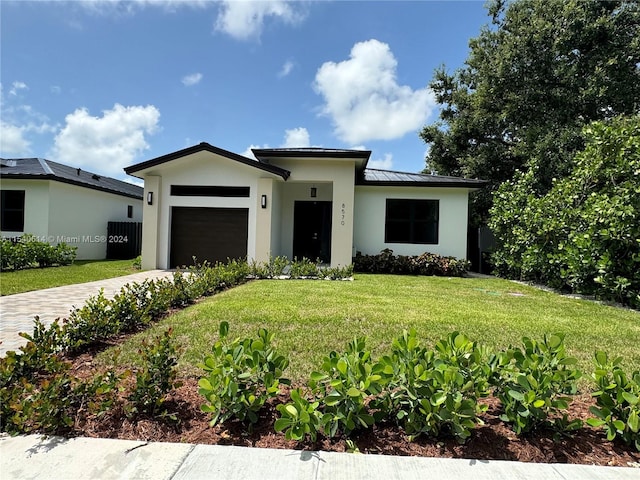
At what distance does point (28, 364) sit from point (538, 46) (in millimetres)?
18691

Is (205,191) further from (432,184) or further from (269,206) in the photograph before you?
(432,184)

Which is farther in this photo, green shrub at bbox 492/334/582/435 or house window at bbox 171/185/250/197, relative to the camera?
house window at bbox 171/185/250/197

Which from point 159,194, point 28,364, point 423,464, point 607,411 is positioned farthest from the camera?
point 159,194

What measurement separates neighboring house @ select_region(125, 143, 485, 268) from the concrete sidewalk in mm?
9977

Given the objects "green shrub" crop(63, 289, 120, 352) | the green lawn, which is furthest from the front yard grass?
the green lawn

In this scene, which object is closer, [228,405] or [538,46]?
[228,405]

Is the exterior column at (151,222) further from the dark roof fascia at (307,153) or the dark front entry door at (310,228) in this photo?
the dark front entry door at (310,228)

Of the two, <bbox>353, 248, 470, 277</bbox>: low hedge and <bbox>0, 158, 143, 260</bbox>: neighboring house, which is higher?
<bbox>0, 158, 143, 260</bbox>: neighboring house

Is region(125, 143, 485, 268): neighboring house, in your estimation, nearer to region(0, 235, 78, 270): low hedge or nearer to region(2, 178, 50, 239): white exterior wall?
region(0, 235, 78, 270): low hedge

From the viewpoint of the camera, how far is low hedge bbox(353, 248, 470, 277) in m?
13.0

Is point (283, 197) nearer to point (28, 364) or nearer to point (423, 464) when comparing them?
point (28, 364)

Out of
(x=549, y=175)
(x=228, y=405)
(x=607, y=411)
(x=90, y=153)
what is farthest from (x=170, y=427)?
(x=90, y=153)

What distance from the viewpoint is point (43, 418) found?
7.74ft

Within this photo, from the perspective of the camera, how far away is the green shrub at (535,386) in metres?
2.34
